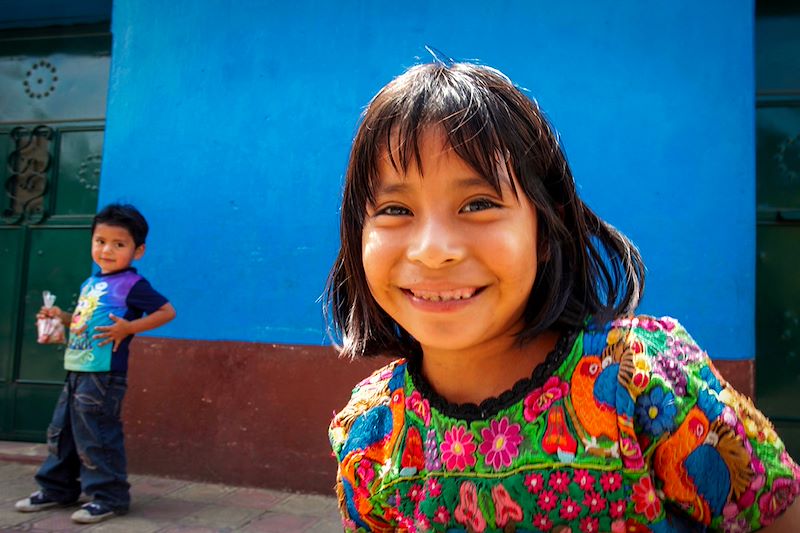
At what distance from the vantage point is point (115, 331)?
2.92 metres

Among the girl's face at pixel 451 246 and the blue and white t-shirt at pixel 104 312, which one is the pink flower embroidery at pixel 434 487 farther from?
the blue and white t-shirt at pixel 104 312

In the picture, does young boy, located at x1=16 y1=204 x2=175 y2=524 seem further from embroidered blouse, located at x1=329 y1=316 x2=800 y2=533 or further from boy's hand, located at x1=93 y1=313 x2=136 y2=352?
embroidered blouse, located at x1=329 y1=316 x2=800 y2=533

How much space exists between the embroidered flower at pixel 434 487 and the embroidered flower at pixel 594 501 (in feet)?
0.74

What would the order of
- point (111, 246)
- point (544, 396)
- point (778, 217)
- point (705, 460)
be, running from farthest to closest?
point (778, 217)
point (111, 246)
point (544, 396)
point (705, 460)

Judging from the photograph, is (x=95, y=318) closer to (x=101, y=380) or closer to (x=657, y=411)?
(x=101, y=380)

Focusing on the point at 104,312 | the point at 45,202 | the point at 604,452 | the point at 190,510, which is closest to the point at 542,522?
Result: the point at 604,452

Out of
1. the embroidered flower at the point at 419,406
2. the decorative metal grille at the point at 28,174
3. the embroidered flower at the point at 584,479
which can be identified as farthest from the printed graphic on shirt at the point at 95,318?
the embroidered flower at the point at 584,479

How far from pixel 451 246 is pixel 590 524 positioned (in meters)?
0.44

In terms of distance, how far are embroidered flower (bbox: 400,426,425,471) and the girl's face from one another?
199 mm

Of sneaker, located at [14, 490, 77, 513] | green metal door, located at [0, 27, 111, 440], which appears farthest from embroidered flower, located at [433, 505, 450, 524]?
green metal door, located at [0, 27, 111, 440]

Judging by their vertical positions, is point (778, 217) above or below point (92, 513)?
above

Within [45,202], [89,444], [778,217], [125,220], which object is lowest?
[89,444]

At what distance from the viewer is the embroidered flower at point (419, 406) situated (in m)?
1.08

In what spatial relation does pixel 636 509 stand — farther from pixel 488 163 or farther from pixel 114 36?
pixel 114 36
